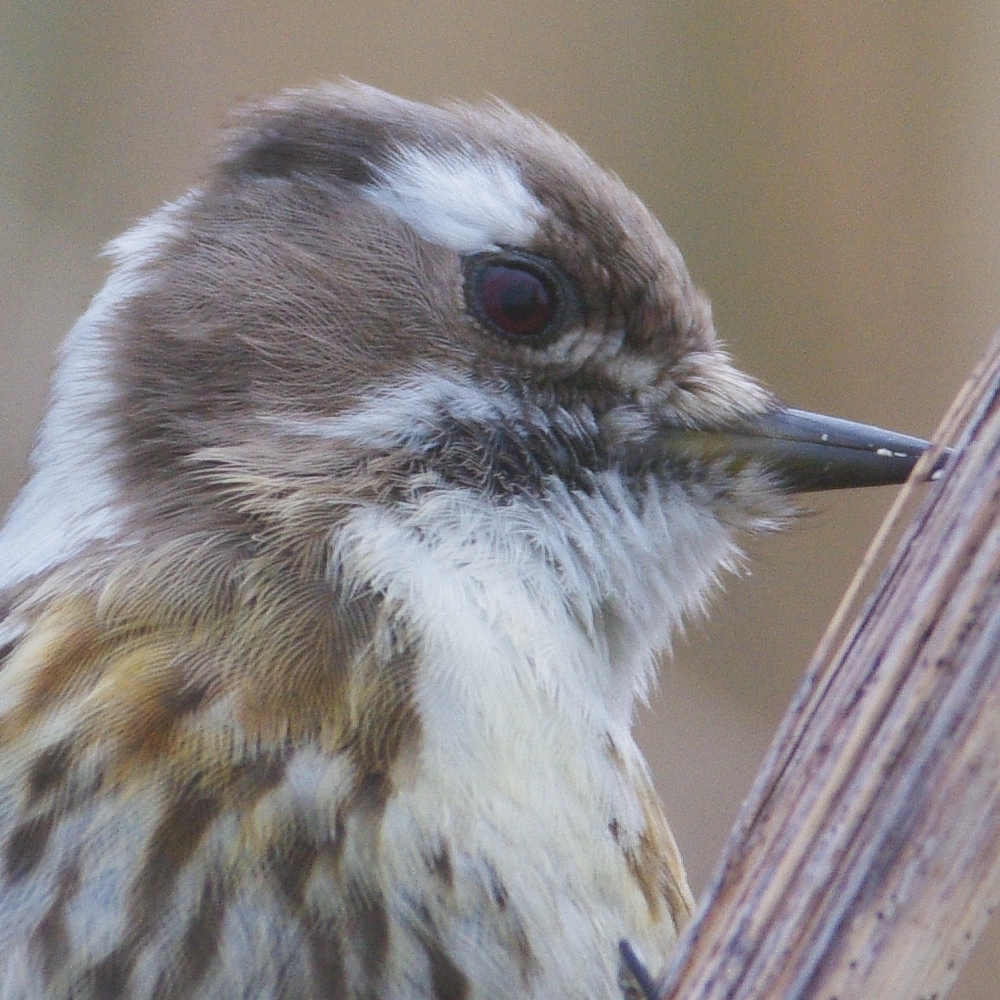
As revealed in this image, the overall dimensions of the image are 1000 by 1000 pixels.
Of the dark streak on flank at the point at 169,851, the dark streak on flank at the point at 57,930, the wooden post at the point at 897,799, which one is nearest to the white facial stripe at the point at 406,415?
the dark streak on flank at the point at 169,851

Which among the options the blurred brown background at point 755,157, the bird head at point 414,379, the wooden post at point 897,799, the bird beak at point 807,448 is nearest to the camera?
the wooden post at point 897,799

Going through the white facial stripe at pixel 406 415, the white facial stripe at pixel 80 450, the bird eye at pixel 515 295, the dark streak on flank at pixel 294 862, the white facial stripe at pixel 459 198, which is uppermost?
the white facial stripe at pixel 459 198

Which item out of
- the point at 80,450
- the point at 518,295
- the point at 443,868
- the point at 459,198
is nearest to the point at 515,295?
the point at 518,295

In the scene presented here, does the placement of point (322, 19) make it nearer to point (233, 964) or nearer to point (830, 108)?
point (830, 108)

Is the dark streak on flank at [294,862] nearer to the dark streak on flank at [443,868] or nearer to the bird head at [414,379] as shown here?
the dark streak on flank at [443,868]

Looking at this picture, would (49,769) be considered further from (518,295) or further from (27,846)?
(518,295)

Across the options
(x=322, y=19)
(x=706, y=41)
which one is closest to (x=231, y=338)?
(x=706, y=41)

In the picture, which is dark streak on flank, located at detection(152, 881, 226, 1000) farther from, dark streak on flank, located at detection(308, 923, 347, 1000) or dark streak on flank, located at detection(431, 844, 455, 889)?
dark streak on flank, located at detection(431, 844, 455, 889)

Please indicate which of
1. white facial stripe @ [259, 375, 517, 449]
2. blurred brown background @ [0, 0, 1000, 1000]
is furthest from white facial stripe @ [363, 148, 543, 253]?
blurred brown background @ [0, 0, 1000, 1000]
